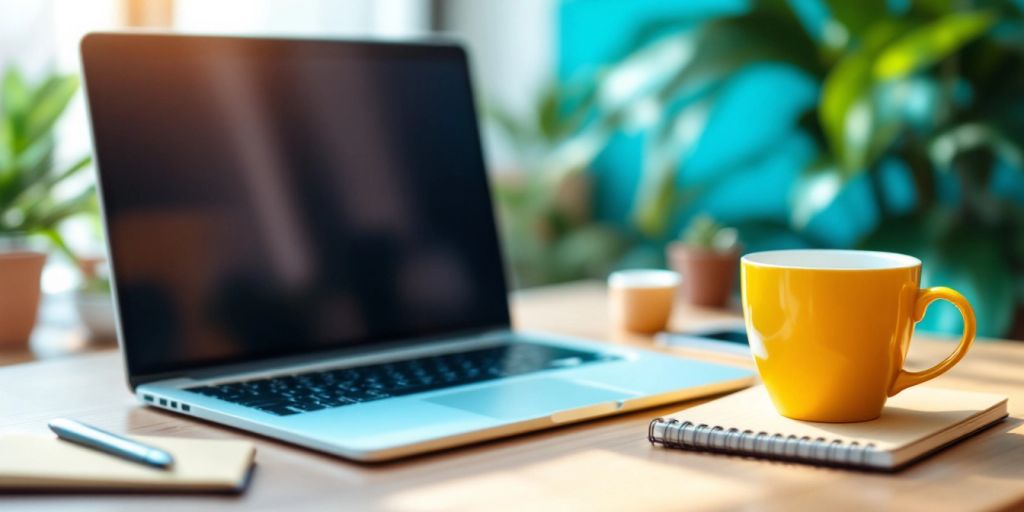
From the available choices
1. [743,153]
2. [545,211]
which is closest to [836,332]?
[743,153]

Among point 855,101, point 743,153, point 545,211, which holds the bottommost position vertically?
point 545,211

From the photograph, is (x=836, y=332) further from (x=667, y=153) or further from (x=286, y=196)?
(x=667, y=153)

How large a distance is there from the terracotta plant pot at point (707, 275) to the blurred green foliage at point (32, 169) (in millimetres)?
662

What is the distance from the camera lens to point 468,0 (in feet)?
9.96

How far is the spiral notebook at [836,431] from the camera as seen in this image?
0.60 meters

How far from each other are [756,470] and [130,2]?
6.35 feet

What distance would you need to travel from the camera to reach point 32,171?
1.10 m

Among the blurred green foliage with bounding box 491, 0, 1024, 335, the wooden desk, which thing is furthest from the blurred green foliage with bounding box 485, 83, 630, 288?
the wooden desk

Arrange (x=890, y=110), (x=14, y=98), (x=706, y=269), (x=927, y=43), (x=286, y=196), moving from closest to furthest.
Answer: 1. (x=286, y=196)
2. (x=14, y=98)
3. (x=706, y=269)
4. (x=927, y=43)
5. (x=890, y=110)

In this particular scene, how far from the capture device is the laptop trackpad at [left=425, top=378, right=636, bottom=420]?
70 cm

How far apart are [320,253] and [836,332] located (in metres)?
0.45

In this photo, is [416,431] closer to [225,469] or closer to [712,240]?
[225,469]

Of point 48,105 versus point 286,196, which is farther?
point 48,105

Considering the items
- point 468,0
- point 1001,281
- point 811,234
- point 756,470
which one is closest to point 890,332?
point 756,470
